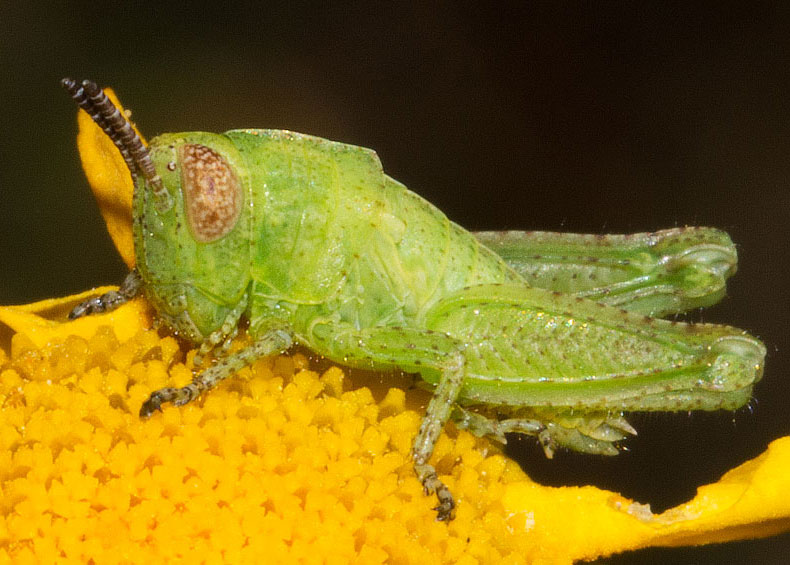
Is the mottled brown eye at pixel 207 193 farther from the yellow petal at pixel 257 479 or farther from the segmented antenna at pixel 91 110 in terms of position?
the yellow petal at pixel 257 479

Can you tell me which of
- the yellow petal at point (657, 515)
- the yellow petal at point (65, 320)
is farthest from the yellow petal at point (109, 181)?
the yellow petal at point (657, 515)

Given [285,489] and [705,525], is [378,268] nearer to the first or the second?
[285,489]

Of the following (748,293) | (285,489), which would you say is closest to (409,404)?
(285,489)

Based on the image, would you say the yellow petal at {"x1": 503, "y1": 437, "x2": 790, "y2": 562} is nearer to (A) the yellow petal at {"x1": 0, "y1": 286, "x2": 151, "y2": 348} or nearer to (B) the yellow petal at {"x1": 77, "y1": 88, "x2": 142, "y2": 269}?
(A) the yellow petal at {"x1": 0, "y1": 286, "x2": 151, "y2": 348}

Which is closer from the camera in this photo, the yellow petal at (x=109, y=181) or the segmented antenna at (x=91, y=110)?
the segmented antenna at (x=91, y=110)

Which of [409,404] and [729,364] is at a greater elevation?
[729,364]

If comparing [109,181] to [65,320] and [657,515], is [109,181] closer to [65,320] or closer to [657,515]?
[65,320]

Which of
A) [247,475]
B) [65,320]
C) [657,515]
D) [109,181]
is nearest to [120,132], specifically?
[109,181]

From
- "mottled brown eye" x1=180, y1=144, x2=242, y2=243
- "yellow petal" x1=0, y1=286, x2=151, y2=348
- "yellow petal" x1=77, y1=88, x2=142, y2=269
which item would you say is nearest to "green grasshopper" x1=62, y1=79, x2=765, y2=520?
"mottled brown eye" x1=180, y1=144, x2=242, y2=243
